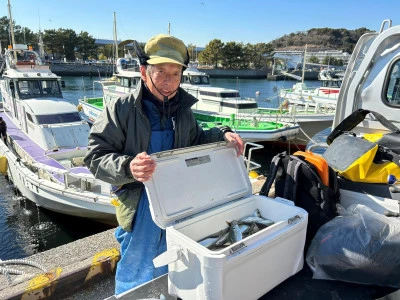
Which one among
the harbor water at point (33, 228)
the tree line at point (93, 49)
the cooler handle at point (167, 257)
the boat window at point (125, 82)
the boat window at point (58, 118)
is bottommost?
the harbor water at point (33, 228)

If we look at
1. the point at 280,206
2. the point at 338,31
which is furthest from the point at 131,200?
the point at 338,31

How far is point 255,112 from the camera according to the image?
47.3 ft

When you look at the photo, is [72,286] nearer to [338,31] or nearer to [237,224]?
[237,224]

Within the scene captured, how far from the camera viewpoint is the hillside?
122338mm

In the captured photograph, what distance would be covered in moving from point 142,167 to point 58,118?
888 centimetres

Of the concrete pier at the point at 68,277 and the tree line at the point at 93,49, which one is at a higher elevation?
the tree line at the point at 93,49

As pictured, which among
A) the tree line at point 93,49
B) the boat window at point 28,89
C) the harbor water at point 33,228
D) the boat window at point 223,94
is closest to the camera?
the harbor water at point 33,228

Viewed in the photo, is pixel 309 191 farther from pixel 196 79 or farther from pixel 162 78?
pixel 196 79

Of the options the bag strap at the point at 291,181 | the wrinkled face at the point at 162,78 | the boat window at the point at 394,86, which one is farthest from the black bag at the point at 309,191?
the boat window at the point at 394,86

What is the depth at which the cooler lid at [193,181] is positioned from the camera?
5.44 feet

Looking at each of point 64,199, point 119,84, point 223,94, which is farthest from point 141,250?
point 119,84

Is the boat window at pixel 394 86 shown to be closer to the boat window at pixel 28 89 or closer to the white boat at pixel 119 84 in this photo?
the boat window at pixel 28 89

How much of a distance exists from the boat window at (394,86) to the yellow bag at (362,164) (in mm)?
907

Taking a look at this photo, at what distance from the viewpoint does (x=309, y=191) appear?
219cm
